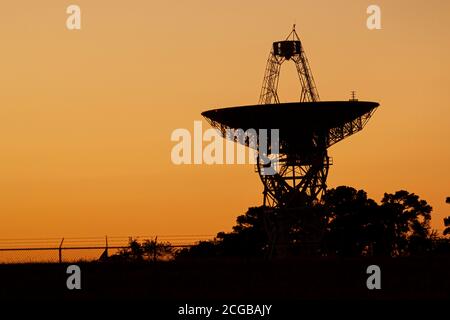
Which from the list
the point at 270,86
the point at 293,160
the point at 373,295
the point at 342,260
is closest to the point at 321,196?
the point at 293,160

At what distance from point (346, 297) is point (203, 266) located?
888 cm

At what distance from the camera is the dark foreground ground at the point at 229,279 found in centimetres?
5678

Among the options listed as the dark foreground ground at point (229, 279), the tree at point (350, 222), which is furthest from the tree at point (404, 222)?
the dark foreground ground at point (229, 279)

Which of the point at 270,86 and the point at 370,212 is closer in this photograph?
the point at 270,86

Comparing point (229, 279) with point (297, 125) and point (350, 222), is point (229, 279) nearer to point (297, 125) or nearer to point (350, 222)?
point (297, 125)

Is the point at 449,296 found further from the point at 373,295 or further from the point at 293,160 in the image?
the point at 293,160

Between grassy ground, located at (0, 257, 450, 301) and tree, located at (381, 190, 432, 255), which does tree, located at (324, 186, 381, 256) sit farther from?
grassy ground, located at (0, 257, 450, 301)

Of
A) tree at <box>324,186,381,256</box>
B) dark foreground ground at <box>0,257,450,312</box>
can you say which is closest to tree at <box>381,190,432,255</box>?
tree at <box>324,186,381,256</box>

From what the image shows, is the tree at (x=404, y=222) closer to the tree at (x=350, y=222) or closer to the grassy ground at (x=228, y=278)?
the tree at (x=350, y=222)

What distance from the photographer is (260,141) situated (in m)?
92.1

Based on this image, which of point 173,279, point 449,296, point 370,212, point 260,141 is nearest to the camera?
point 449,296

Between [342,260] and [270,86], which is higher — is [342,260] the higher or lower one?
the lower one

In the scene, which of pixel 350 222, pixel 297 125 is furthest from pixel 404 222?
pixel 297 125

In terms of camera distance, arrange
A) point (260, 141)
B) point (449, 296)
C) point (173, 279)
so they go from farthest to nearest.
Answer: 1. point (260, 141)
2. point (173, 279)
3. point (449, 296)
